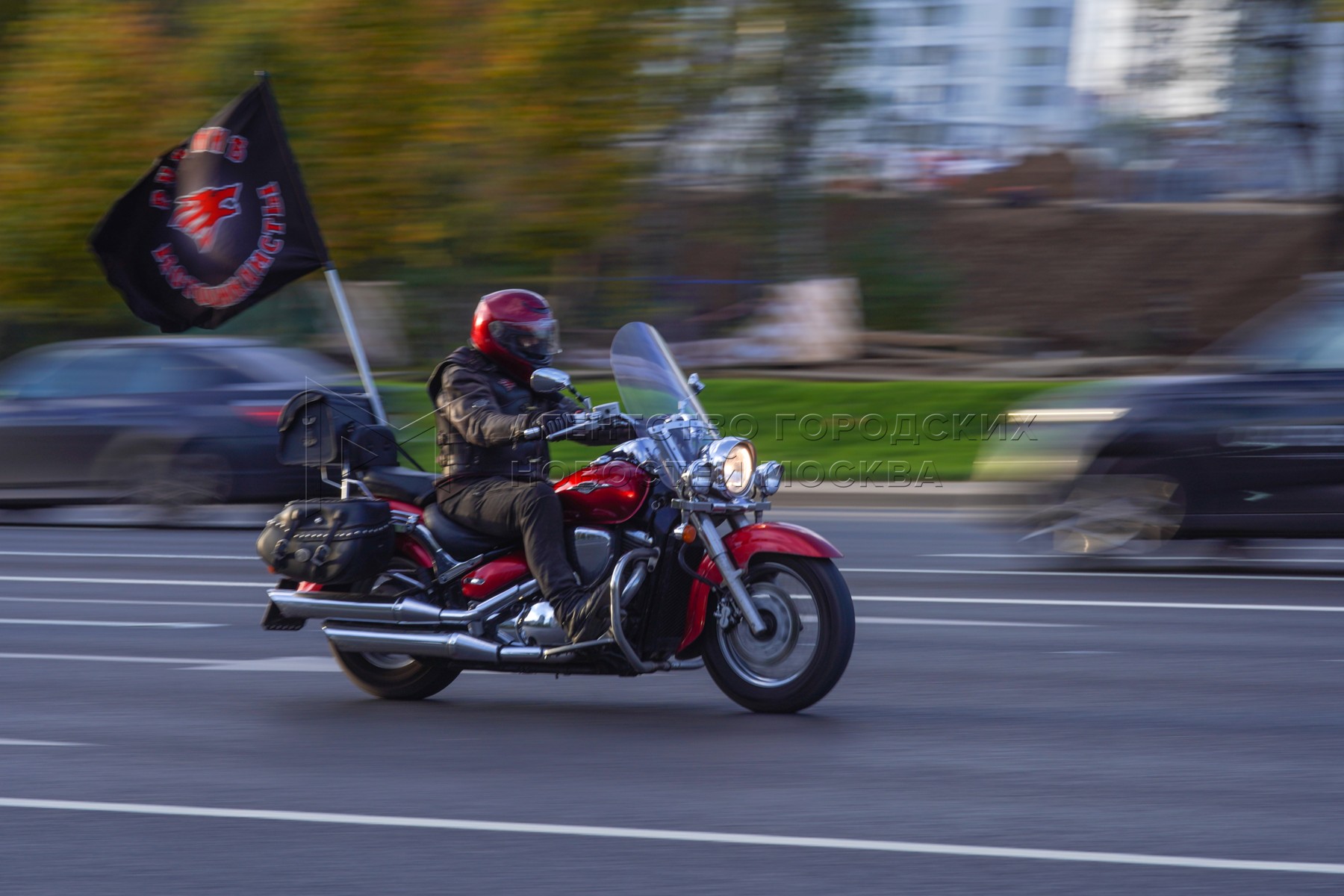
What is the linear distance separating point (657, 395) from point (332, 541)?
1.40 metres

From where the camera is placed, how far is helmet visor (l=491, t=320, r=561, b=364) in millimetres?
7238

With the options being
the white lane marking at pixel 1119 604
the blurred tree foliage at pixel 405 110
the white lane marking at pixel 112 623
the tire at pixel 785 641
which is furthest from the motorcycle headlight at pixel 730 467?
the blurred tree foliage at pixel 405 110

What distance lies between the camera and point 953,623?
991 cm

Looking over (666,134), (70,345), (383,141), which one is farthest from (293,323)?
(70,345)

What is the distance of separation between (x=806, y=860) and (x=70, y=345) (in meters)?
12.8

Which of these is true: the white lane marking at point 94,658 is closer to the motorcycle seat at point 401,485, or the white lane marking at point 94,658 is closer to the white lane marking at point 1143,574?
the motorcycle seat at point 401,485

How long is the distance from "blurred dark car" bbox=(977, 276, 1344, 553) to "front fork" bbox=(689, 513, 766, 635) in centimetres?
544

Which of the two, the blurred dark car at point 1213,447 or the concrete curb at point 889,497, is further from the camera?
the concrete curb at point 889,497

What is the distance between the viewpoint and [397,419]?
1544 centimetres

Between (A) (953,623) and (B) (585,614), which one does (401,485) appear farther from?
(A) (953,623)

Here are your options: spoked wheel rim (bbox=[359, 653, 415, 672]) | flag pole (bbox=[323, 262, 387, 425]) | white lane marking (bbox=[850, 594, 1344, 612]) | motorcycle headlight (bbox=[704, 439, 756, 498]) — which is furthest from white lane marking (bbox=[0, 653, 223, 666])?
white lane marking (bbox=[850, 594, 1344, 612])

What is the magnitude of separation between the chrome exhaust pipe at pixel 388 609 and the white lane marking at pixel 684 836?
5.72ft

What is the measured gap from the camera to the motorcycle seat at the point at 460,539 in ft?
24.2

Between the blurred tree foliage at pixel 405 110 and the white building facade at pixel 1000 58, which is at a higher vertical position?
the blurred tree foliage at pixel 405 110
